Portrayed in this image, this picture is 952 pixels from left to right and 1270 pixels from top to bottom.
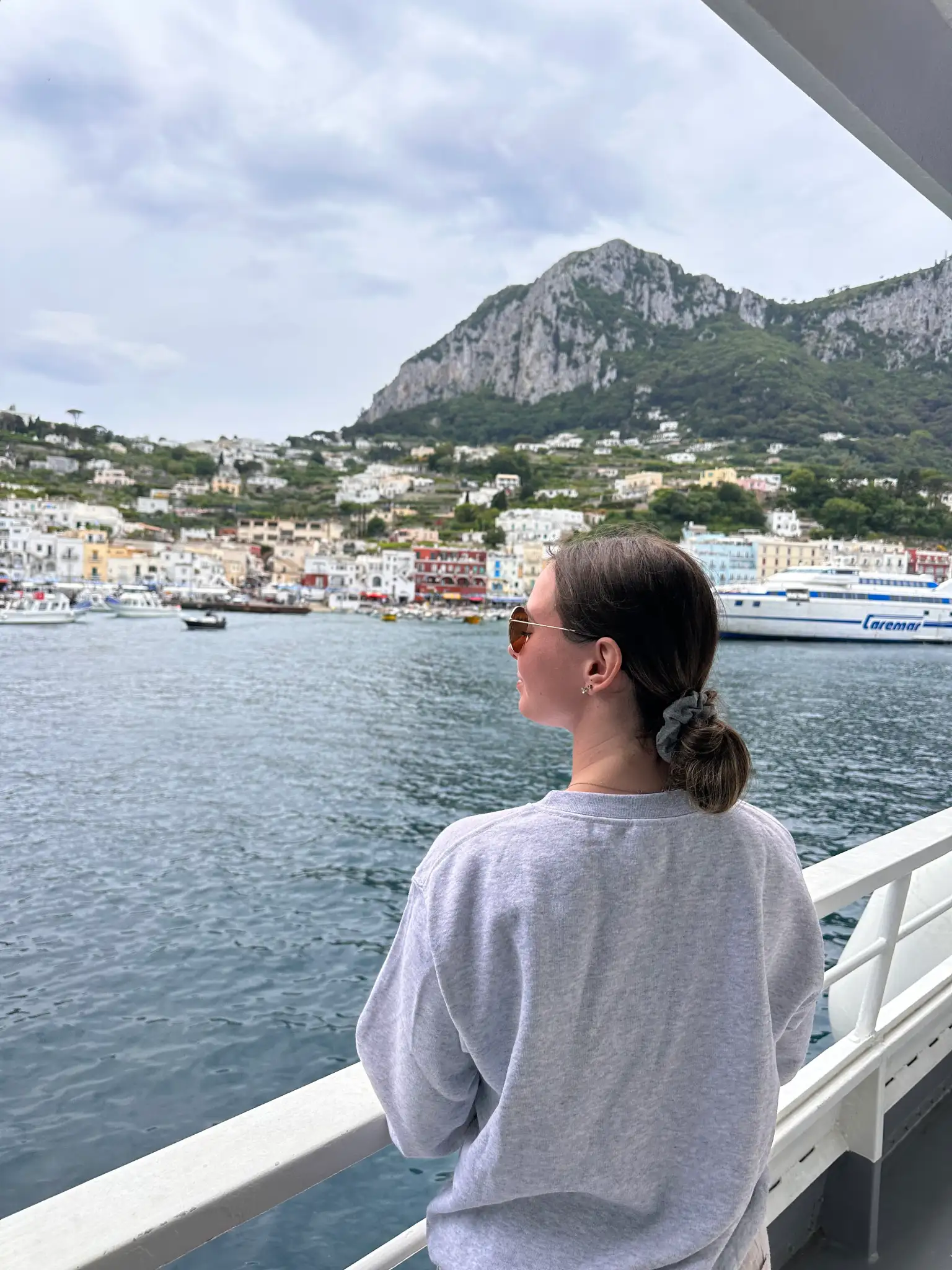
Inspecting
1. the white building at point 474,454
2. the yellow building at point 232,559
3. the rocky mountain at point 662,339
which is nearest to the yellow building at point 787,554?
the rocky mountain at point 662,339

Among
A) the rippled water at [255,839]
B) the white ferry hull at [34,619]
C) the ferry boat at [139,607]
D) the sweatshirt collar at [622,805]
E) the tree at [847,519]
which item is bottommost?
the rippled water at [255,839]

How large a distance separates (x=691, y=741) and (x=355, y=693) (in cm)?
2554

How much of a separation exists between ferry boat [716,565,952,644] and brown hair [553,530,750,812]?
34106 mm

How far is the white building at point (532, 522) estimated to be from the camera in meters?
47.3

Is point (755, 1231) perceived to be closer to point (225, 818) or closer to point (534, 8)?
point (225, 818)

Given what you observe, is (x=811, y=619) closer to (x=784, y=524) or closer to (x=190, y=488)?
(x=784, y=524)

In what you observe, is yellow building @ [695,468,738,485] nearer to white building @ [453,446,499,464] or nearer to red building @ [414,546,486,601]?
red building @ [414,546,486,601]

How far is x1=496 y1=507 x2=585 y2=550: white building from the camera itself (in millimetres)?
47316

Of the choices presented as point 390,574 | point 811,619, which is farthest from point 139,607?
point 811,619

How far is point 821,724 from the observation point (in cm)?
1988

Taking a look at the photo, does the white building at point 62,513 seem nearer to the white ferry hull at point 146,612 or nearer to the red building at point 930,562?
the white ferry hull at point 146,612

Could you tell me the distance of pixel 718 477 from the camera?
4831 centimetres

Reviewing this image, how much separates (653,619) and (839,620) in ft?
120

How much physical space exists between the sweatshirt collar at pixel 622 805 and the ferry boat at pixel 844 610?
34141 mm
